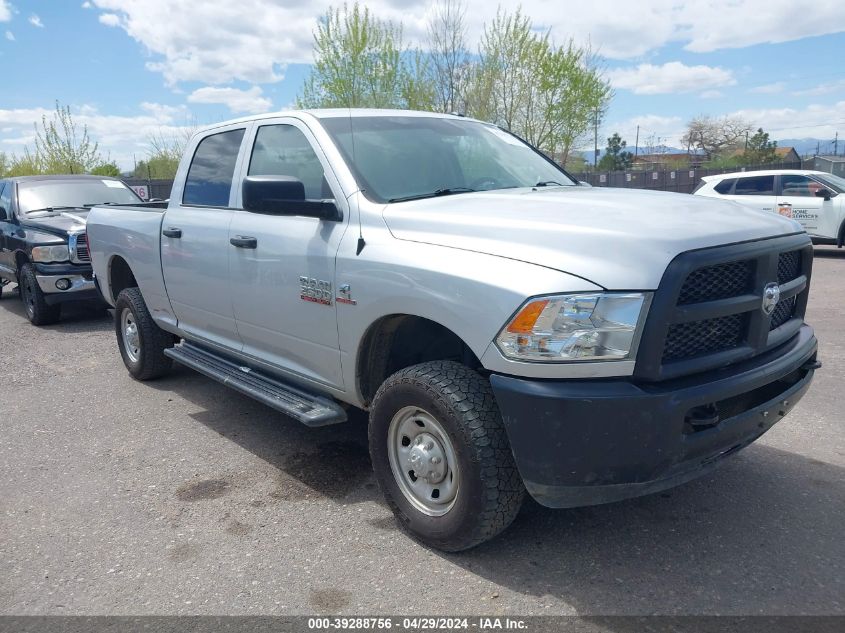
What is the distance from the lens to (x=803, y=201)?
1328cm

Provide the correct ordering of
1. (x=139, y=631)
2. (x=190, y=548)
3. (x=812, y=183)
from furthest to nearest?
(x=812, y=183) → (x=190, y=548) → (x=139, y=631)

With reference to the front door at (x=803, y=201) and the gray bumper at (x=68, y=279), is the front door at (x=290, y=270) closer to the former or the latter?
the gray bumper at (x=68, y=279)

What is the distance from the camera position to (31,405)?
5711 mm

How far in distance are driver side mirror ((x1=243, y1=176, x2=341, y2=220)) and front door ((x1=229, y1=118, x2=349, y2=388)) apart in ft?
0.29

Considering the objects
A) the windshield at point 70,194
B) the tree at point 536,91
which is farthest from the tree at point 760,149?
the windshield at point 70,194

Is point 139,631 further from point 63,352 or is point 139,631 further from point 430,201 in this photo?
point 63,352

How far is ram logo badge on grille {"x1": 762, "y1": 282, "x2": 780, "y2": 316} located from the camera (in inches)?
114

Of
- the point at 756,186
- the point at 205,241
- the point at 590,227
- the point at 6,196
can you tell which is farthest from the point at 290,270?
the point at 756,186

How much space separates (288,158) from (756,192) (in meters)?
12.3

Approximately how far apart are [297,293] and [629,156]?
60203 millimetres

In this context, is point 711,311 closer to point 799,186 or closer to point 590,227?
point 590,227

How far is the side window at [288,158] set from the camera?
388 cm

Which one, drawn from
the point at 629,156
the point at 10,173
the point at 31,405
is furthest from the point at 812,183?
the point at 629,156

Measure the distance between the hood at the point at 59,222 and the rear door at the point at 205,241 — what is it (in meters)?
4.62
